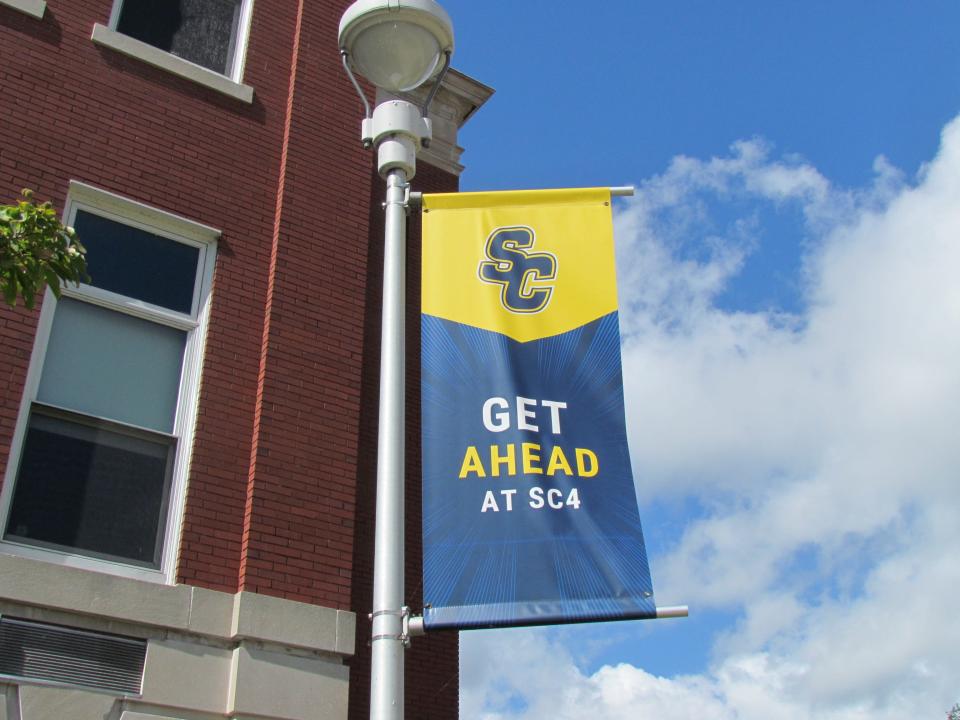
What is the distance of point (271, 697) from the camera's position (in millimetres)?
6598

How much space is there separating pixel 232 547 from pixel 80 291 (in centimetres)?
208

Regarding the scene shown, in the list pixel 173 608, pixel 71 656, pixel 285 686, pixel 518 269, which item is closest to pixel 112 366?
pixel 173 608

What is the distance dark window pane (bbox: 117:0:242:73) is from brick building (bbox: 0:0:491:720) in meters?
0.02

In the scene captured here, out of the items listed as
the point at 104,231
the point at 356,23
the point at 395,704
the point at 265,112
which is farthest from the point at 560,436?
the point at 265,112

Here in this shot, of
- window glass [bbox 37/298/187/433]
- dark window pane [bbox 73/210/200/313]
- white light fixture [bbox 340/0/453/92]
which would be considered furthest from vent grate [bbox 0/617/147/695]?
white light fixture [bbox 340/0/453/92]

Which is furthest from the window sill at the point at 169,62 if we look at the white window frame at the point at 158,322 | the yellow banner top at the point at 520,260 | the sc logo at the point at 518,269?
the sc logo at the point at 518,269

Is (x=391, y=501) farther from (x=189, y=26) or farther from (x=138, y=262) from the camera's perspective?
(x=189, y=26)

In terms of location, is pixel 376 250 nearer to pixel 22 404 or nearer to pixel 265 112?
pixel 265 112

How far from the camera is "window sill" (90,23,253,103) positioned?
27.5 feet

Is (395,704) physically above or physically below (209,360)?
below

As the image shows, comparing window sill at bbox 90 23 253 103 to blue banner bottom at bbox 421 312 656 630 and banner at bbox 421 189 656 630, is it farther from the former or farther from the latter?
blue banner bottom at bbox 421 312 656 630

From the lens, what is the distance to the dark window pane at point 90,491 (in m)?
6.65

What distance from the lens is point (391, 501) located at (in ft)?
16.2

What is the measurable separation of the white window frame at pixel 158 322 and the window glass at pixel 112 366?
6cm
